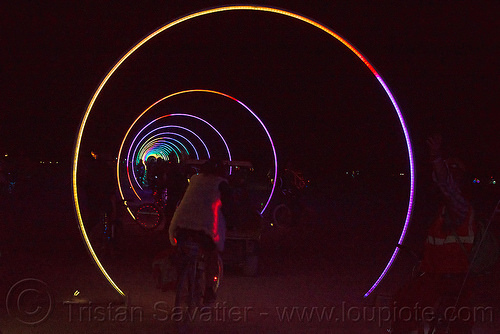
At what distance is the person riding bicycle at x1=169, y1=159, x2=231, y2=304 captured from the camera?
7.30m

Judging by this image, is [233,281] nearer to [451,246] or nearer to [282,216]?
[451,246]

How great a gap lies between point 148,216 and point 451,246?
13.3 m

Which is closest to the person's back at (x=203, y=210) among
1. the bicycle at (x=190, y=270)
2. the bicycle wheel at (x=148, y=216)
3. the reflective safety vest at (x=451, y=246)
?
the bicycle at (x=190, y=270)

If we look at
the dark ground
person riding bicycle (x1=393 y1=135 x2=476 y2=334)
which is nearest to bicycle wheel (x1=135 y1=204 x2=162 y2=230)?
the dark ground

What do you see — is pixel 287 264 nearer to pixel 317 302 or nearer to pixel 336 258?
pixel 336 258

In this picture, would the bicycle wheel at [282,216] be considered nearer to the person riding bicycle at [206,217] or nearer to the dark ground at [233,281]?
the dark ground at [233,281]

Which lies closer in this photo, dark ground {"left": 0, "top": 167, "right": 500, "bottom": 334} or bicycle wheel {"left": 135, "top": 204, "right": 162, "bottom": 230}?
dark ground {"left": 0, "top": 167, "right": 500, "bottom": 334}

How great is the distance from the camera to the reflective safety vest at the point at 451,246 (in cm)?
570

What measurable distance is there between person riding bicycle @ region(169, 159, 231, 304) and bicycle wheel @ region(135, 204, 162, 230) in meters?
10.4

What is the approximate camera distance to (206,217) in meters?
7.30

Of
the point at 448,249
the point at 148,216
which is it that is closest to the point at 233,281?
the point at 448,249

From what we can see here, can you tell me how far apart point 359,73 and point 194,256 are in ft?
87.8

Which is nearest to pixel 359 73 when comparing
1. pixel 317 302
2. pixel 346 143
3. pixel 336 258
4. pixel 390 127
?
pixel 390 127

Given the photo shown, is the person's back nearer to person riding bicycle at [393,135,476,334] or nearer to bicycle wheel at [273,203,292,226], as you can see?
person riding bicycle at [393,135,476,334]
